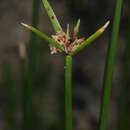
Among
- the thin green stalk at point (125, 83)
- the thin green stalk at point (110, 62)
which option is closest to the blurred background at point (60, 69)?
the thin green stalk at point (125, 83)

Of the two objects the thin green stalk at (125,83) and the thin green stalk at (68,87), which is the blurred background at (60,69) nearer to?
the thin green stalk at (125,83)

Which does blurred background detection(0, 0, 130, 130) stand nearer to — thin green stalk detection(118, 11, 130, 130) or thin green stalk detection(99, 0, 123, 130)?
thin green stalk detection(118, 11, 130, 130)

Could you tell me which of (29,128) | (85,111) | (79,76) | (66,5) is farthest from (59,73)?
(29,128)

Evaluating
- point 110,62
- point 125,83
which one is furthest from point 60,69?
point 110,62

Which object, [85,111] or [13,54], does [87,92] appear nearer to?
[85,111]

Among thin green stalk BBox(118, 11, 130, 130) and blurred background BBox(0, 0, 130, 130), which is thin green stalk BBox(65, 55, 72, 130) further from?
blurred background BBox(0, 0, 130, 130)

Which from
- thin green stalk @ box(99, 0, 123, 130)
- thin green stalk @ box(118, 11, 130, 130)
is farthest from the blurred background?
thin green stalk @ box(99, 0, 123, 130)

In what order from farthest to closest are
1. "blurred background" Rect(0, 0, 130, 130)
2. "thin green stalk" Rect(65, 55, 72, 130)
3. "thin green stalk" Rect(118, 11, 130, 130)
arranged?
"blurred background" Rect(0, 0, 130, 130), "thin green stalk" Rect(118, 11, 130, 130), "thin green stalk" Rect(65, 55, 72, 130)

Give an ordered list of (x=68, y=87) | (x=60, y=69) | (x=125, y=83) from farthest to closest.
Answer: (x=60, y=69) → (x=125, y=83) → (x=68, y=87)

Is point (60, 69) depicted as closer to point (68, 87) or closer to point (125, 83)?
point (125, 83)

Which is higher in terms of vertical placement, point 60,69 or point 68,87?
point 68,87

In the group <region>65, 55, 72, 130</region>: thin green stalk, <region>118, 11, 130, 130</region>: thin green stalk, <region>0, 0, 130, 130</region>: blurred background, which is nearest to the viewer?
<region>65, 55, 72, 130</region>: thin green stalk

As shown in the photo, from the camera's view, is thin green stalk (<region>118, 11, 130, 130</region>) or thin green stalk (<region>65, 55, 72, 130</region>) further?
thin green stalk (<region>118, 11, 130, 130</region>)
